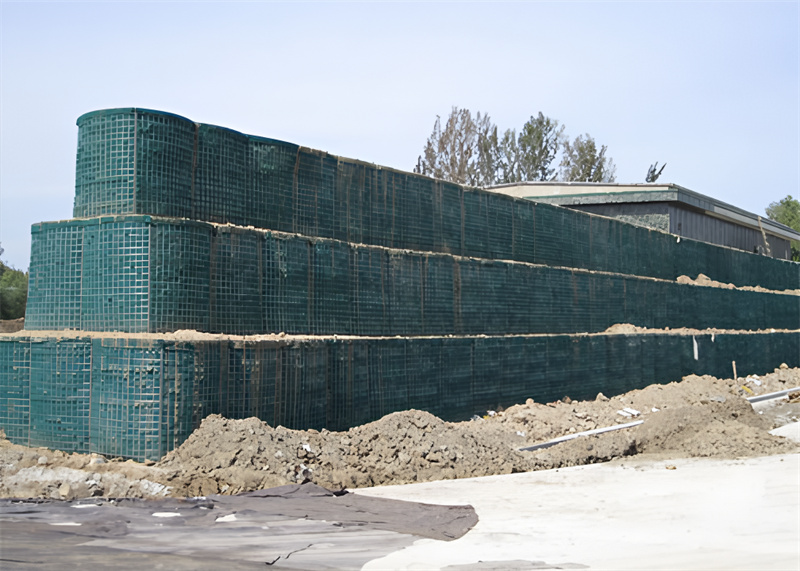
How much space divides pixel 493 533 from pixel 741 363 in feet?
61.6

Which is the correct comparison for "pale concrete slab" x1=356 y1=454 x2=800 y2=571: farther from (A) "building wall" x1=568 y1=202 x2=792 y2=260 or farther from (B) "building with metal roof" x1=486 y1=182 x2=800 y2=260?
(A) "building wall" x1=568 y1=202 x2=792 y2=260

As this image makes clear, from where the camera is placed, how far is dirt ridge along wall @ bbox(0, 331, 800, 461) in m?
8.16

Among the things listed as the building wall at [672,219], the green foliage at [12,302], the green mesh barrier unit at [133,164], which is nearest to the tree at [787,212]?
the building wall at [672,219]

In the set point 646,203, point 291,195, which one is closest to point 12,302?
point 646,203

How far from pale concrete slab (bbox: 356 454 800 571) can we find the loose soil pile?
515 mm

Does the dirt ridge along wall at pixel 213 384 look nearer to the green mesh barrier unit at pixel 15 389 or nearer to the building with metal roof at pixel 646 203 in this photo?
the green mesh barrier unit at pixel 15 389

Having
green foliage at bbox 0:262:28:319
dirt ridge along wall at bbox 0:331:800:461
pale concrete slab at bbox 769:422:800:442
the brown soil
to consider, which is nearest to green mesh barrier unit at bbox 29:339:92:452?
dirt ridge along wall at bbox 0:331:800:461

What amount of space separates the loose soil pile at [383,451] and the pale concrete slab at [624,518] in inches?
20.3

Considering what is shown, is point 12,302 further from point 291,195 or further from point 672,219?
point 672,219

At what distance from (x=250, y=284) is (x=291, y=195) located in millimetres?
1500

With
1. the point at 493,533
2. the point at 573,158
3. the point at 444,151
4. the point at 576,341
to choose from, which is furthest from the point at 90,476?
the point at 573,158

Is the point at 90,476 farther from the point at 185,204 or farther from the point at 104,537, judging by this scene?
the point at 185,204

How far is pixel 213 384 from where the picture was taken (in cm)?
852

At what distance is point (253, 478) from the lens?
25.9 ft
